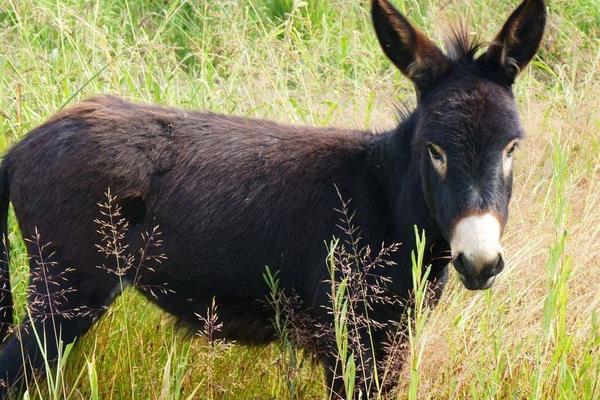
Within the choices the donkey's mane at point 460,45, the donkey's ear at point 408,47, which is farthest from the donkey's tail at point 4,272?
the donkey's mane at point 460,45

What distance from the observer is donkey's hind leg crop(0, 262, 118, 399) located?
3961 millimetres

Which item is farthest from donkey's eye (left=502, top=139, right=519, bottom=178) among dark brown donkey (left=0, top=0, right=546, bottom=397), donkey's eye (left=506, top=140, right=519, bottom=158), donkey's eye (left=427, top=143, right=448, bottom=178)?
dark brown donkey (left=0, top=0, right=546, bottom=397)

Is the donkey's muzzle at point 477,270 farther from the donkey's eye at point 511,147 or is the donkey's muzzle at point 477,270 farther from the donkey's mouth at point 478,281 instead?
the donkey's eye at point 511,147

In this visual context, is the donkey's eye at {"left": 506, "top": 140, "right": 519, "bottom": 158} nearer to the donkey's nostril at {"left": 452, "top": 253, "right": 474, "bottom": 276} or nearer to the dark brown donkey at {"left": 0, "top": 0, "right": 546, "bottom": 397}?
the dark brown donkey at {"left": 0, "top": 0, "right": 546, "bottom": 397}

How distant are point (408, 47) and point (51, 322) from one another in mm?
1659

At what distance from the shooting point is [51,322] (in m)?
3.98

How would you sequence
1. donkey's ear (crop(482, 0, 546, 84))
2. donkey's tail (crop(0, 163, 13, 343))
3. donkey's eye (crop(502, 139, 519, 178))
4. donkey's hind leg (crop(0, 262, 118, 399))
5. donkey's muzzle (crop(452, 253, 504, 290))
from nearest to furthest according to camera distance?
donkey's muzzle (crop(452, 253, 504, 290))
donkey's eye (crop(502, 139, 519, 178))
donkey's ear (crop(482, 0, 546, 84))
donkey's hind leg (crop(0, 262, 118, 399))
donkey's tail (crop(0, 163, 13, 343))

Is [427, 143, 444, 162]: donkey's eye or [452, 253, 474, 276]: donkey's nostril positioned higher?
[427, 143, 444, 162]: donkey's eye

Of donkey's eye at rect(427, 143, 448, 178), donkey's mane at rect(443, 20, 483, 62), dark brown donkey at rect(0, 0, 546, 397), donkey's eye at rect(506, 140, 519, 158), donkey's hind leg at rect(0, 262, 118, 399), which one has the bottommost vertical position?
donkey's hind leg at rect(0, 262, 118, 399)

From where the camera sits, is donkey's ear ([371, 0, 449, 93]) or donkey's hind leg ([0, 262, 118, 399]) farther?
donkey's hind leg ([0, 262, 118, 399])

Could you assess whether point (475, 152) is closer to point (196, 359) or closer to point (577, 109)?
point (196, 359)

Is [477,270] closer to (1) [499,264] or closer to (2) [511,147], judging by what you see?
(1) [499,264]

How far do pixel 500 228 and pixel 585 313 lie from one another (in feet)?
2.66

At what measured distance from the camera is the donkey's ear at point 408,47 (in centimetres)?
384
